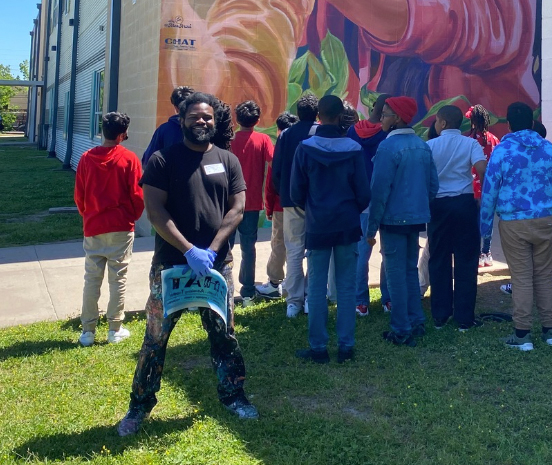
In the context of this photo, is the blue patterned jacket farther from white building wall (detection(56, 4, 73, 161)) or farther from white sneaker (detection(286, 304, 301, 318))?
white building wall (detection(56, 4, 73, 161))

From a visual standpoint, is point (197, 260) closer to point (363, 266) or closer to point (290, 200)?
point (290, 200)

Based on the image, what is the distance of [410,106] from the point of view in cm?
546

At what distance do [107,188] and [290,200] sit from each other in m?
1.55

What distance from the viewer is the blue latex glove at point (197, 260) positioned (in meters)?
3.79

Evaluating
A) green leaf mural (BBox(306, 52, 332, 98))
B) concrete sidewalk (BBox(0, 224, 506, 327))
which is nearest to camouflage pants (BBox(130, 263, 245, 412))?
concrete sidewalk (BBox(0, 224, 506, 327))

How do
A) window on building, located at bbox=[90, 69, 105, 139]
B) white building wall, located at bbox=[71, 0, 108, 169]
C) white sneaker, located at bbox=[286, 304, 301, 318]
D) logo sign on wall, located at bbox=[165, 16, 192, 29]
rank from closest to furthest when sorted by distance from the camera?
white sneaker, located at bbox=[286, 304, 301, 318]
logo sign on wall, located at bbox=[165, 16, 192, 29]
window on building, located at bbox=[90, 69, 105, 139]
white building wall, located at bbox=[71, 0, 108, 169]

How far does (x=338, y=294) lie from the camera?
5.16 meters

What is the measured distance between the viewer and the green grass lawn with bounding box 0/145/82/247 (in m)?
10.8

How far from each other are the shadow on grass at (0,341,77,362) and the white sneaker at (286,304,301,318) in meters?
1.93

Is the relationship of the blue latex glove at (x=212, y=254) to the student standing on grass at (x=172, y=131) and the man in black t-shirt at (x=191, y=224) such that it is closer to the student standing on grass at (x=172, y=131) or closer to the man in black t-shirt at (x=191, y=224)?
the man in black t-shirt at (x=191, y=224)

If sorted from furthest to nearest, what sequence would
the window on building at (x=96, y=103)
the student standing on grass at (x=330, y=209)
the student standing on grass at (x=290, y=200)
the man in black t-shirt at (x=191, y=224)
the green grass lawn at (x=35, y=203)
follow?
the window on building at (x=96, y=103), the green grass lawn at (x=35, y=203), the student standing on grass at (x=290, y=200), the student standing on grass at (x=330, y=209), the man in black t-shirt at (x=191, y=224)

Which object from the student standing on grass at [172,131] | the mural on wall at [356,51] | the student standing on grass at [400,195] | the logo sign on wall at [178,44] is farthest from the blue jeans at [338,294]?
the logo sign on wall at [178,44]

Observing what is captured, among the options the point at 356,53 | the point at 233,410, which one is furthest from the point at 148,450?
the point at 356,53

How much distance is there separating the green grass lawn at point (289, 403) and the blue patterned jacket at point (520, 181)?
1096 millimetres
